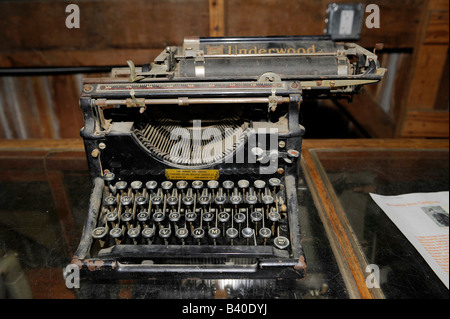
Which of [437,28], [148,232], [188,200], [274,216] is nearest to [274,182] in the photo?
[274,216]

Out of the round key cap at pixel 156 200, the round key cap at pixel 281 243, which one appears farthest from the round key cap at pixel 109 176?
the round key cap at pixel 281 243

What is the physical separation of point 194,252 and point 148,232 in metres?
0.22

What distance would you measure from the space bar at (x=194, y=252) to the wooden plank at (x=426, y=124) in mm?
2095

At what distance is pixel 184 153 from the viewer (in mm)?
1841

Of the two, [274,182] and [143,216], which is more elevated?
[274,182]

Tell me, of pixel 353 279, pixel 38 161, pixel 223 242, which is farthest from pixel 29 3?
pixel 353 279

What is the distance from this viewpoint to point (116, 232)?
159cm

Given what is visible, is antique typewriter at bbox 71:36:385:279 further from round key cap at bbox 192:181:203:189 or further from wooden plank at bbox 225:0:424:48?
wooden plank at bbox 225:0:424:48

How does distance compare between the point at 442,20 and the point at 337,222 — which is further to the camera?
the point at 442,20

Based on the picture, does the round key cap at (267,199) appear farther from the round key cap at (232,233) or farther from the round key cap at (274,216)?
the round key cap at (232,233)

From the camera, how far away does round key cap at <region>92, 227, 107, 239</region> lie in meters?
1.58

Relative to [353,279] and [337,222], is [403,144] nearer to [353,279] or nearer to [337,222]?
[337,222]

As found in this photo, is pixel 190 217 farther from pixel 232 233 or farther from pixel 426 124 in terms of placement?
pixel 426 124

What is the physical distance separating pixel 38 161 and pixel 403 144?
2508mm
